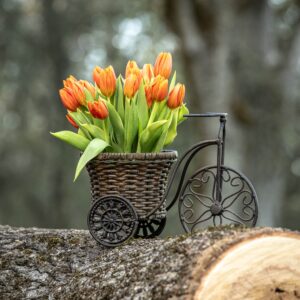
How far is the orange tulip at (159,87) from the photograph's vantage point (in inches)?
94.7

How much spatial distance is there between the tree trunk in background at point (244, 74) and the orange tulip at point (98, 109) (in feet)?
15.2

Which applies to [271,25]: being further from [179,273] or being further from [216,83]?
[179,273]

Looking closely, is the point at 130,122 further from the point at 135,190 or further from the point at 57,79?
the point at 57,79

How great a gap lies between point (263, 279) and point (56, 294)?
81 centimetres

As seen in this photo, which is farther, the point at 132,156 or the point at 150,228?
the point at 150,228

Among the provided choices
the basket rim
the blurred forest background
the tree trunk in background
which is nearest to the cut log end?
the basket rim

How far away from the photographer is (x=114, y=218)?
2.44m

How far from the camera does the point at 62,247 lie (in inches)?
101

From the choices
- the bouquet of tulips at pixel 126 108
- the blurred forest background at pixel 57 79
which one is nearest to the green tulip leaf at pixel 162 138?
the bouquet of tulips at pixel 126 108

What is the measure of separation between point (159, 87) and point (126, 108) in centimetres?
15

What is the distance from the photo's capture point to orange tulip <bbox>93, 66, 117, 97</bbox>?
242 centimetres

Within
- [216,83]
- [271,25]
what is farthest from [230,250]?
[271,25]

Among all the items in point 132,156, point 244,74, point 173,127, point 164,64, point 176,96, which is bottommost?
point 132,156

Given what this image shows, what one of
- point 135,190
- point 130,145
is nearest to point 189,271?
point 135,190
